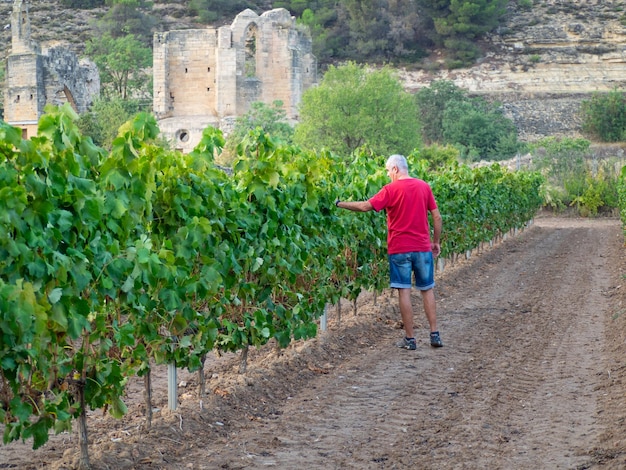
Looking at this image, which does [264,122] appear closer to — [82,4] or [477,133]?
[477,133]

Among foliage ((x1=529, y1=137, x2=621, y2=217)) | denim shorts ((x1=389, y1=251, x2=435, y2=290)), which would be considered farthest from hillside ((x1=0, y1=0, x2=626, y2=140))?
denim shorts ((x1=389, y1=251, x2=435, y2=290))

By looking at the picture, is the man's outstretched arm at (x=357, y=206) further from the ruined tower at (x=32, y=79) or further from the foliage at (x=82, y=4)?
the foliage at (x=82, y=4)

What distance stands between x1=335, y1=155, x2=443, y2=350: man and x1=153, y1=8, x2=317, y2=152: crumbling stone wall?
44.5 m

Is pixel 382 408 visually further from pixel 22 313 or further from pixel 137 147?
pixel 22 313

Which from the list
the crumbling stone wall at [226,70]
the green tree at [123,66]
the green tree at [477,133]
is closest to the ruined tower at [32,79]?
the crumbling stone wall at [226,70]

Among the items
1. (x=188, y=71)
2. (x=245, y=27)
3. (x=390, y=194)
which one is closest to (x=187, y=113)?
(x=188, y=71)

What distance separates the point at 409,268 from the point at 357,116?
36.9 metres

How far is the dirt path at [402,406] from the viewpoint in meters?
5.18

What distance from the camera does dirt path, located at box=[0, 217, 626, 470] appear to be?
17.0 feet

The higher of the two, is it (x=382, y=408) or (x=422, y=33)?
(x=422, y=33)

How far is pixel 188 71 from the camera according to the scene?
2135 inches

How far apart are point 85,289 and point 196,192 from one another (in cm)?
139

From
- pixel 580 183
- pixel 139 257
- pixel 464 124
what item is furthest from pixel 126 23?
pixel 139 257

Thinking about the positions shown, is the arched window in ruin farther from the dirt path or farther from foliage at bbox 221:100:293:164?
the dirt path
